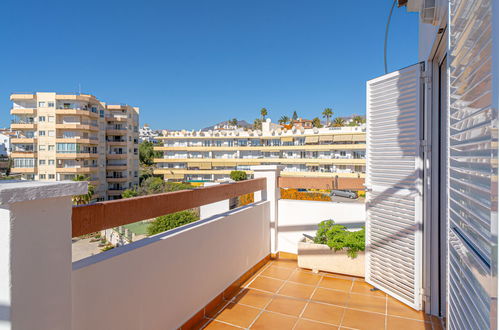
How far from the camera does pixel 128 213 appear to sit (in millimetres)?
1860

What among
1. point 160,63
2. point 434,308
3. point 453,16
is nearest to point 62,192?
point 453,16

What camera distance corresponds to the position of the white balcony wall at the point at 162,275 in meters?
1.64

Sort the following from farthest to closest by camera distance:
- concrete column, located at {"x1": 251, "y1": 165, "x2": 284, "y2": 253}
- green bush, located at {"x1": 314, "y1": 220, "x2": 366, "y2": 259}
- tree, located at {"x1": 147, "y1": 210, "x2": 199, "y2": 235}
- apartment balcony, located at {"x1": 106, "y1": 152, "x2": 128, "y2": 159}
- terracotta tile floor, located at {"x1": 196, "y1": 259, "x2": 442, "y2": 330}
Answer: apartment balcony, located at {"x1": 106, "y1": 152, "x2": 128, "y2": 159}
tree, located at {"x1": 147, "y1": 210, "x2": 199, "y2": 235}
concrete column, located at {"x1": 251, "y1": 165, "x2": 284, "y2": 253}
green bush, located at {"x1": 314, "y1": 220, "x2": 366, "y2": 259}
terracotta tile floor, located at {"x1": 196, "y1": 259, "x2": 442, "y2": 330}

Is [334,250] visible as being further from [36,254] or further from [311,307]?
[36,254]

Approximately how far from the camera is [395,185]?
304 centimetres

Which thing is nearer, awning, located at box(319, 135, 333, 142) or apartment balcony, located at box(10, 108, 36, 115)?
awning, located at box(319, 135, 333, 142)

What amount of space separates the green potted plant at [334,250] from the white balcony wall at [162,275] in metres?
0.82

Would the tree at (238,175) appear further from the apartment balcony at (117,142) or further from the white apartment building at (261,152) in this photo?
the apartment balcony at (117,142)

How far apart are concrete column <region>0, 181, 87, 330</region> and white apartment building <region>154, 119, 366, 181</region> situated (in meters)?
35.4

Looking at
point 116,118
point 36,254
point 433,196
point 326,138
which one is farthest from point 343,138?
point 36,254

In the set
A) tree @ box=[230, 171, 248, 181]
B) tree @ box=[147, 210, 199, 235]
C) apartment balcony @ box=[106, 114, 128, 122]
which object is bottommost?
→ tree @ box=[147, 210, 199, 235]

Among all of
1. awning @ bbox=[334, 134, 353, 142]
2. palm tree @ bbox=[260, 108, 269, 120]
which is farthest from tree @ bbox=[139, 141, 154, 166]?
awning @ bbox=[334, 134, 353, 142]

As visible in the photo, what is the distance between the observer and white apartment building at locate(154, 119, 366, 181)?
35.7m

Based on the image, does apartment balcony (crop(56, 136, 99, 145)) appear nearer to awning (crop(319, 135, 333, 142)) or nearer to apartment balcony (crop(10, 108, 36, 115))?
apartment balcony (crop(10, 108, 36, 115))
